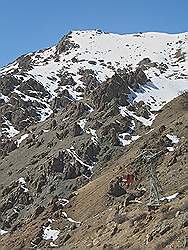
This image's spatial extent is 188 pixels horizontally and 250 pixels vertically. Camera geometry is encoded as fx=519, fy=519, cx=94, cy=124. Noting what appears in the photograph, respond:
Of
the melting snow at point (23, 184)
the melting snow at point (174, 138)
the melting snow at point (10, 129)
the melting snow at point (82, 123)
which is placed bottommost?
the melting snow at point (174, 138)

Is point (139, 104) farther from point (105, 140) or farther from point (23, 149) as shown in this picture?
point (23, 149)

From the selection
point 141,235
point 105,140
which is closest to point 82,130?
point 105,140

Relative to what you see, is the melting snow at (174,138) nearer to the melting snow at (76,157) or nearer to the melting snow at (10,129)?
the melting snow at (76,157)

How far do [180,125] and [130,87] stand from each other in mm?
47392

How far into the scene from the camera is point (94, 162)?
321ft

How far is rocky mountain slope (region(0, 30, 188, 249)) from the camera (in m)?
40.8

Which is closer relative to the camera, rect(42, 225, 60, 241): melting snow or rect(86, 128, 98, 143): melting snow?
rect(42, 225, 60, 241): melting snow

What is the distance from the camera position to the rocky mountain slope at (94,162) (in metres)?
40.8

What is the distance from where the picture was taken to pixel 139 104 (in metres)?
116

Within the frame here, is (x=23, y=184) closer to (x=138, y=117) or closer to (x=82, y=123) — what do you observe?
(x=82, y=123)

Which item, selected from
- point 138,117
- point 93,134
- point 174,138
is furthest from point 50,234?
point 138,117

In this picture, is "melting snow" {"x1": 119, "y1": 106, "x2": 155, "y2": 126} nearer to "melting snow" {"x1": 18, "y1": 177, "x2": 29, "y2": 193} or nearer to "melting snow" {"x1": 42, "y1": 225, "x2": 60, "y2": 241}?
"melting snow" {"x1": 18, "y1": 177, "x2": 29, "y2": 193}

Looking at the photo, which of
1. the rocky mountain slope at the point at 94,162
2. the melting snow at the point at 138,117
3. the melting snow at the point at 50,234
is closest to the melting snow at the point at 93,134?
the rocky mountain slope at the point at 94,162

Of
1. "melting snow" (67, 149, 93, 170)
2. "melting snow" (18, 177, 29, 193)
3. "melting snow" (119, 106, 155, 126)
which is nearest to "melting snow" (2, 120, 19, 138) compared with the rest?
"melting snow" (119, 106, 155, 126)
